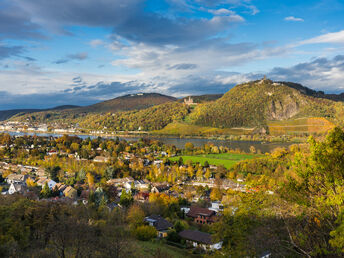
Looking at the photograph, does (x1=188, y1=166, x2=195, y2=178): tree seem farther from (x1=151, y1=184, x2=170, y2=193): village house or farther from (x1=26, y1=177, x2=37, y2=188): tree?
(x1=26, y1=177, x2=37, y2=188): tree

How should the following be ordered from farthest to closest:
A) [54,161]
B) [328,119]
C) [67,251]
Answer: [328,119], [54,161], [67,251]

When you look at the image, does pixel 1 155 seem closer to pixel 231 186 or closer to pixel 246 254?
pixel 231 186

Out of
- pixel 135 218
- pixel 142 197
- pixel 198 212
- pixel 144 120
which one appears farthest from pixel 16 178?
pixel 144 120

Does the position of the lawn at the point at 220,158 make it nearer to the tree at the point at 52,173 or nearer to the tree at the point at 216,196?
the tree at the point at 216,196

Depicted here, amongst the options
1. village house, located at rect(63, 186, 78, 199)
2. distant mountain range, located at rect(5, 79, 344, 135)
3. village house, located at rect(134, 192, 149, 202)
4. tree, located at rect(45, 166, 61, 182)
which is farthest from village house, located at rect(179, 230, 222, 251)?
distant mountain range, located at rect(5, 79, 344, 135)

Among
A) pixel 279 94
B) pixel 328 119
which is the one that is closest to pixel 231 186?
pixel 328 119

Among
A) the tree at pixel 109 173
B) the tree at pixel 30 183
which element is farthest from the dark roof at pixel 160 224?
the tree at pixel 109 173

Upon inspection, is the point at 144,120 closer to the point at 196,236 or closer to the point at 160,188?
the point at 160,188
